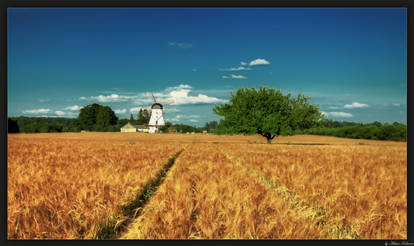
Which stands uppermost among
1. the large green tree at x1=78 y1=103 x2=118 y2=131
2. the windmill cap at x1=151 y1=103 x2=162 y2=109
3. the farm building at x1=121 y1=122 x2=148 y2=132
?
the windmill cap at x1=151 y1=103 x2=162 y2=109

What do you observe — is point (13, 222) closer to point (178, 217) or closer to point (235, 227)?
point (178, 217)

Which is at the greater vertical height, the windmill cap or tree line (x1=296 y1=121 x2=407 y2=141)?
the windmill cap

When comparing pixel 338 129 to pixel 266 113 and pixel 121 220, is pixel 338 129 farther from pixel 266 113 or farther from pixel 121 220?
pixel 121 220

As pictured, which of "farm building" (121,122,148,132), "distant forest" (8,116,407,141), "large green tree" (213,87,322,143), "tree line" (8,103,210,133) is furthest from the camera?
"farm building" (121,122,148,132)

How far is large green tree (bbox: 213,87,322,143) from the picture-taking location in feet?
122

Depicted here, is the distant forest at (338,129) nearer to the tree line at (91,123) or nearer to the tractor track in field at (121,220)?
the tree line at (91,123)

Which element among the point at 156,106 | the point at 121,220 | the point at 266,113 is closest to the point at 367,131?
the point at 266,113

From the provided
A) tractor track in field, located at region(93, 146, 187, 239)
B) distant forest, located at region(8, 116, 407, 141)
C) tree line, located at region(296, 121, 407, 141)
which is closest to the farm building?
distant forest, located at region(8, 116, 407, 141)

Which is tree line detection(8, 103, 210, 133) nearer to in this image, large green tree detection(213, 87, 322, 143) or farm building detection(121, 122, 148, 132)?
farm building detection(121, 122, 148, 132)

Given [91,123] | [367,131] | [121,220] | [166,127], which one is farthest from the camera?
[166,127]

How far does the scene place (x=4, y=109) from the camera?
3748 millimetres

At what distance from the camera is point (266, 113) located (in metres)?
38.5

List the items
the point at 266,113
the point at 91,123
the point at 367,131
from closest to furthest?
the point at 266,113 → the point at 367,131 → the point at 91,123

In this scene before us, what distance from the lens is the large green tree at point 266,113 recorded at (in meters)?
37.3
